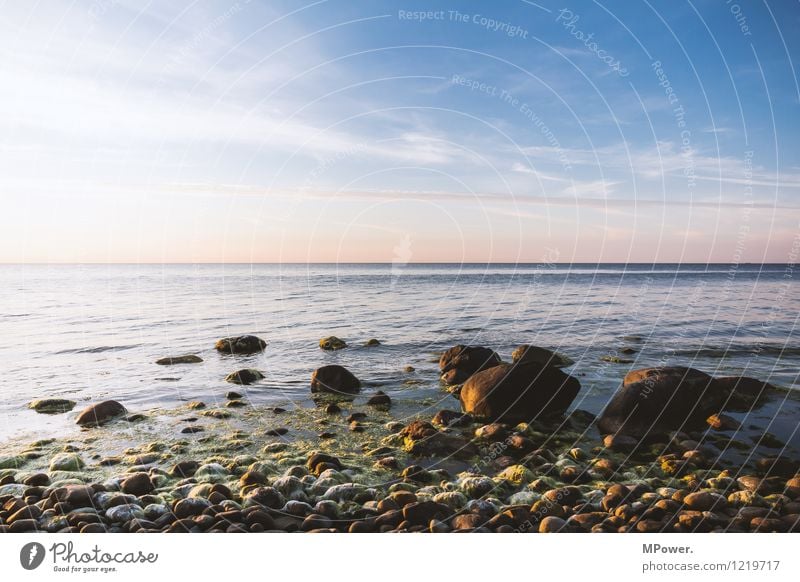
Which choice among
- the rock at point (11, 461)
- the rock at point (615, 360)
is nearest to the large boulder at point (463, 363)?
the rock at point (615, 360)

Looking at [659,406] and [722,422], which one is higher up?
[659,406]

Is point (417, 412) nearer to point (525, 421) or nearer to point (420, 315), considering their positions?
point (525, 421)

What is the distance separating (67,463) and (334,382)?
721 centimetres

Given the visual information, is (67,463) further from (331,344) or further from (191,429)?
(331,344)

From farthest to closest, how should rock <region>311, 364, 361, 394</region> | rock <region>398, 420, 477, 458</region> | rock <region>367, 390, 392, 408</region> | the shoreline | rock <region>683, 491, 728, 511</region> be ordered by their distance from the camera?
1. rock <region>311, 364, 361, 394</region>
2. rock <region>367, 390, 392, 408</region>
3. rock <region>398, 420, 477, 458</region>
4. rock <region>683, 491, 728, 511</region>
5. the shoreline

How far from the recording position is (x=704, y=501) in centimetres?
769

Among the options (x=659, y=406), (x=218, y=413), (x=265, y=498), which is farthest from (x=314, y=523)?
(x=659, y=406)

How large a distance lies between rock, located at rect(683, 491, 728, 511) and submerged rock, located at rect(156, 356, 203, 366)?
1695 centimetres

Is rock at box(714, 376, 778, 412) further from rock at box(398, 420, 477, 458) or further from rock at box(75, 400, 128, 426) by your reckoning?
rock at box(75, 400, 128, 426)

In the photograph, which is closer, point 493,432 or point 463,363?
point 493,432

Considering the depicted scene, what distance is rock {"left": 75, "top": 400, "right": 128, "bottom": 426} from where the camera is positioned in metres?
12.2

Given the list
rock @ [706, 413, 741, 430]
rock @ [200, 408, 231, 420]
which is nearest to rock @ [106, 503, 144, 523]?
rock @ [200, 408, 231, 420]

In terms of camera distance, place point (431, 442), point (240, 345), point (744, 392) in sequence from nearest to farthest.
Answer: point (431, 442), point (744, 392), point (240, 345)

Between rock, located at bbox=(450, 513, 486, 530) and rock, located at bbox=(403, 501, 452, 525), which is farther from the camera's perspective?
rock, located at bbox=(403, 501, 452, 525)
